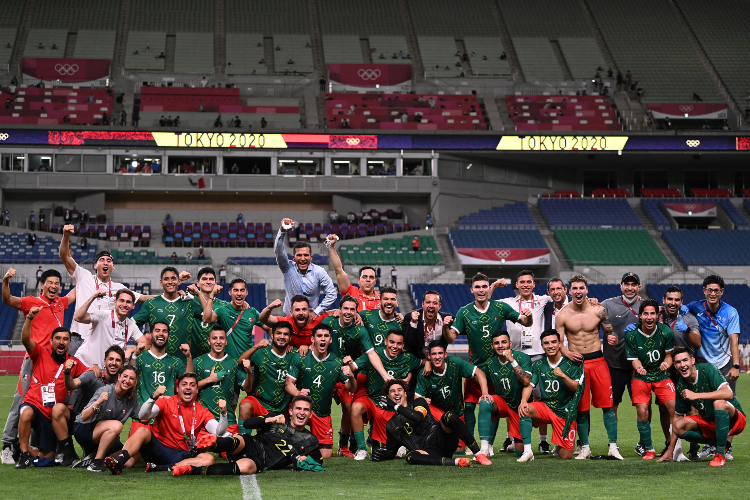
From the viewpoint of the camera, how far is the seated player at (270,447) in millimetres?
9555

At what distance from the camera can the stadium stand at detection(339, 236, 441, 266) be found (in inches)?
1688

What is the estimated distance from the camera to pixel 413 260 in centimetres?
4316

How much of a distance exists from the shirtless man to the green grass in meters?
0.79

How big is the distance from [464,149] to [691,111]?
14.2 metres

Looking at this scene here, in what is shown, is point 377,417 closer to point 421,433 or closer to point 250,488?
point 421,433

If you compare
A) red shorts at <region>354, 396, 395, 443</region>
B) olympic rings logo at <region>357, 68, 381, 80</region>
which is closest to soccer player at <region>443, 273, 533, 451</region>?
red shorts at <region>354, 396, 395, 443</region>

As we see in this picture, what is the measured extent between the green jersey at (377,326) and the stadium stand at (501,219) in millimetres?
35618

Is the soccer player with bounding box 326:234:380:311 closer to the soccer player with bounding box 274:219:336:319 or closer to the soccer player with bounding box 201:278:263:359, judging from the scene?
the soccer player with bounding box 274:219:336:319

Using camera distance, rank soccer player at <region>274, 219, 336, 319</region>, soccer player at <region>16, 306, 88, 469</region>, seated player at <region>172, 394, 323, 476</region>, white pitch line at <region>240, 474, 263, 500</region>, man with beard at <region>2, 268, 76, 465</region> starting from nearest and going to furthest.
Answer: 1. white pitch line at <region>240, 474, 263, 500</region>
2. seated player at <region>172, 394, 323, 476</region>
3. soccer player at <region>16, 306, 88, 469</region>
4. man with beard at <region>2, 268, 76, 465</region>
5. soccer player at <region>274, 219, 336, 319</region>

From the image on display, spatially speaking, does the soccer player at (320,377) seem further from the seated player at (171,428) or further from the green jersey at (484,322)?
the green jersey at (484,322)

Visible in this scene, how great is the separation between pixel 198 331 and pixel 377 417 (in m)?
2.62

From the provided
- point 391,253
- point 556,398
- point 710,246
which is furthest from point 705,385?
point 710,246

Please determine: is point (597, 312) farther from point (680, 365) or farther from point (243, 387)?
point (243, 387)

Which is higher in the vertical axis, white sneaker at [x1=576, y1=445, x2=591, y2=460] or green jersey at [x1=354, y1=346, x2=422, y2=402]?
green jersey at [x1=354, y1=346, x2=422, y2=402]
